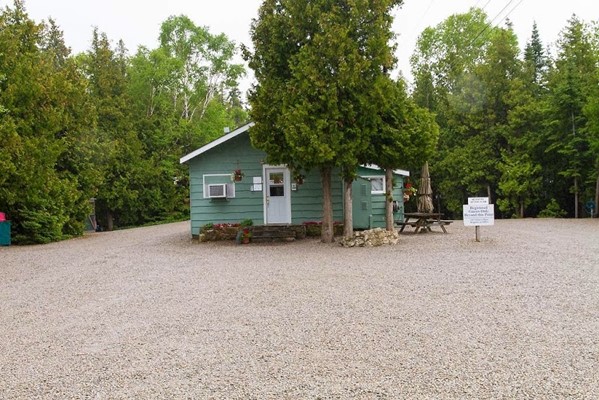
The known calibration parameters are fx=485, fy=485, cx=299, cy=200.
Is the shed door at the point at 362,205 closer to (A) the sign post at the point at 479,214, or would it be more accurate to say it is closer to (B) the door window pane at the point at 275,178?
(B) the door window pane at the point at 275,178

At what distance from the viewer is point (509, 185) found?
23547 millimetres

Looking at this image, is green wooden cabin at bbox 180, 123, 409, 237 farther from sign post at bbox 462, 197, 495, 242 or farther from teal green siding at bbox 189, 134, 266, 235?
sign post at bbox 462, 197, 495, 242

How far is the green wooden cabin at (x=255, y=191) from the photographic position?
14.3 m

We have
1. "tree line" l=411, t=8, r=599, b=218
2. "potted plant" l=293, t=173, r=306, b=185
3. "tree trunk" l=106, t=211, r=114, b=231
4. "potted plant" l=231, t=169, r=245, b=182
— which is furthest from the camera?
"tree trunk" l=106, t=211, r=114, b=231

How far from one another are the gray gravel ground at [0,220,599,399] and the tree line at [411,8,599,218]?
14.9 meters

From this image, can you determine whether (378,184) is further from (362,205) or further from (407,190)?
(407,190)

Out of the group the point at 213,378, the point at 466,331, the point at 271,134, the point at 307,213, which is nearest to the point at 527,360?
the point at 466,331

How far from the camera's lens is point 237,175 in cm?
1406

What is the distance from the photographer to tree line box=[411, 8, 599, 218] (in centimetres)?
2145

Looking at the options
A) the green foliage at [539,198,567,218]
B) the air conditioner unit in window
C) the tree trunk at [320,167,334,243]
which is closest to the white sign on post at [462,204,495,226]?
the tree trunk at [320,167,334,243]

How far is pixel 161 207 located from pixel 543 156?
2103 cm

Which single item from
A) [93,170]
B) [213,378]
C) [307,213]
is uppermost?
[93,170]

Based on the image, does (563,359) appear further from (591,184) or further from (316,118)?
(591,184)

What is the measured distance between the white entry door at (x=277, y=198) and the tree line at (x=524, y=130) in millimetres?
12986
